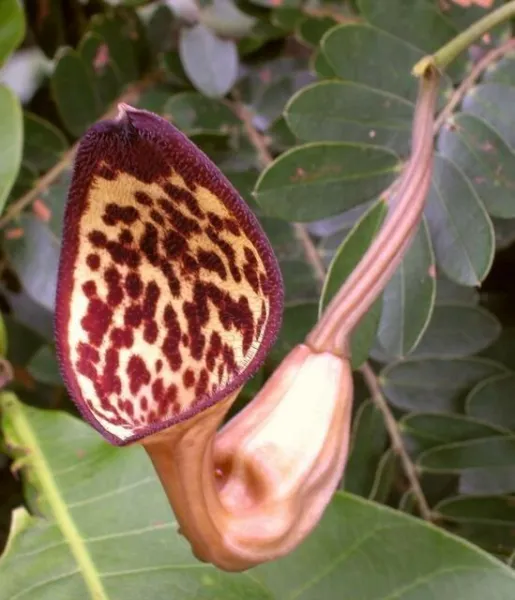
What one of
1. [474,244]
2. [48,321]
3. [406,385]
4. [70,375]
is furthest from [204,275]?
[48,321]

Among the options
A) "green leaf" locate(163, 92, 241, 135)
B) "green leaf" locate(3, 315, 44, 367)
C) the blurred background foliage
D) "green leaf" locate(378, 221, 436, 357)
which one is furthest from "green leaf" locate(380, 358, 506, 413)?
"green leaf" locate(3, 315, 44, 367)

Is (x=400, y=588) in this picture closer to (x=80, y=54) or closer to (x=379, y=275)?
(x=379, y=275)

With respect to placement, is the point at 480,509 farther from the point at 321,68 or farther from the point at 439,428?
the point at 321,68

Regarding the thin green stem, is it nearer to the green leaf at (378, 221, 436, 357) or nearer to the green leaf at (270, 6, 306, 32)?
the green leaf at (378, 221, 436, 357)

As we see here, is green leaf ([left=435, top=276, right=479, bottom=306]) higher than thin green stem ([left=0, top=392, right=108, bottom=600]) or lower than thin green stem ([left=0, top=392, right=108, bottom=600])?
higher

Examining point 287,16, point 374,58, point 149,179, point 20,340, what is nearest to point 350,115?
point 374,58
